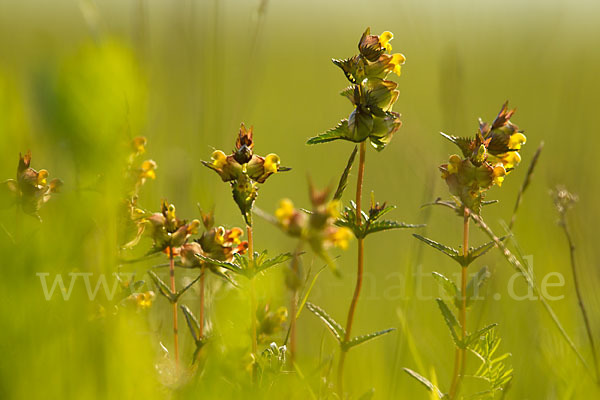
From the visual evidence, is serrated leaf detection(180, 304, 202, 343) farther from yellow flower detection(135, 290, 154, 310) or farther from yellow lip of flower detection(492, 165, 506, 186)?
yellow lip of flower detection(492, 165, 506, 186)

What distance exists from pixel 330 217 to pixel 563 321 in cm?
104

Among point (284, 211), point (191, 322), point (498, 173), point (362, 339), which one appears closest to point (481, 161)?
point (498, 173)

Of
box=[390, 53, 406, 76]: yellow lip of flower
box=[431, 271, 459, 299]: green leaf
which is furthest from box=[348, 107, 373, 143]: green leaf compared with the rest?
box=[431, 271, 459, 299]: green leaf

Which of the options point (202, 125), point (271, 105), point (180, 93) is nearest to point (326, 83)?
point (271, 105)

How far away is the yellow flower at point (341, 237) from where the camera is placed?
821 millimetres

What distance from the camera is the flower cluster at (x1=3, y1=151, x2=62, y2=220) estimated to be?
1.00m

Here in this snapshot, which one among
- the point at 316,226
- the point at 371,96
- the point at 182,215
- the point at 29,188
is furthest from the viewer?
the point at 182,215

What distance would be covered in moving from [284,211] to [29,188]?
46 centimetres

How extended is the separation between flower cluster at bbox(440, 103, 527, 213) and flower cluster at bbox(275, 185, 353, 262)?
16.1 inches

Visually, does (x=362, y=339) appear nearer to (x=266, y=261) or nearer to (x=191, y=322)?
(x=266, y=261)

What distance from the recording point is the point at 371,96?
3.69 ft

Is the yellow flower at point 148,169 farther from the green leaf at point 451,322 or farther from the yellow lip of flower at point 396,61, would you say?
the green leaf at point 451,322

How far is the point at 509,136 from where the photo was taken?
4.03 ft

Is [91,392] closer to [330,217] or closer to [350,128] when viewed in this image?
[330,217]
